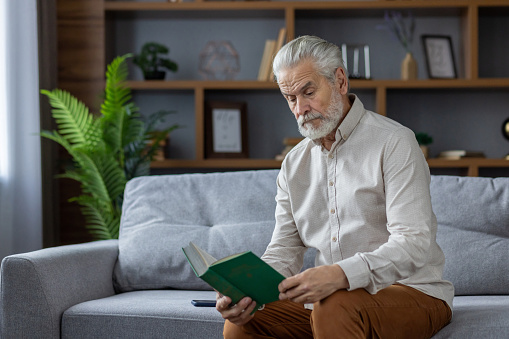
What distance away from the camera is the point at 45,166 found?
3.43 m

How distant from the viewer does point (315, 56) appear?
5.39 ft

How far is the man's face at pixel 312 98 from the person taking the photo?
1647 mm

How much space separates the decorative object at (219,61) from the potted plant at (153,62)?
18 cm

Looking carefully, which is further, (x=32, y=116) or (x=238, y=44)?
(x=238, y=44)

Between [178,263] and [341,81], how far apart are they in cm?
97

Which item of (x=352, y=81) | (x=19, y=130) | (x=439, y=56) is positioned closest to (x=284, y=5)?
(x=352, y=81)

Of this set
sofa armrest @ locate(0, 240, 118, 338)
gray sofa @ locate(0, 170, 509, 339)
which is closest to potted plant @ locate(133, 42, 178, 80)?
gray sofa @ locate(0, 170, 509, 339)

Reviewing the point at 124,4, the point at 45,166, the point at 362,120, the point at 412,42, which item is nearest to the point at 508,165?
the point at 412,42

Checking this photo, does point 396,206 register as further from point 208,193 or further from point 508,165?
point 508,165

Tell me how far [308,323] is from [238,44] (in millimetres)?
2386

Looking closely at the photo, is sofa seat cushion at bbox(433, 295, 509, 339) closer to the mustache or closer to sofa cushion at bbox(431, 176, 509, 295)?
sofa cushion at bbox(431, 176, 509, 295)

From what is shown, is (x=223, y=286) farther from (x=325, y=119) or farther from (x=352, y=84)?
(x=352, y=84)

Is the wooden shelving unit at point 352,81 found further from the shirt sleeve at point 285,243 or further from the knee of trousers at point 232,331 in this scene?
the knee of trousers at point 232,331

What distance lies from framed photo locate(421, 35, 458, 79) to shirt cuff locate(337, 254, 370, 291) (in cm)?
235
